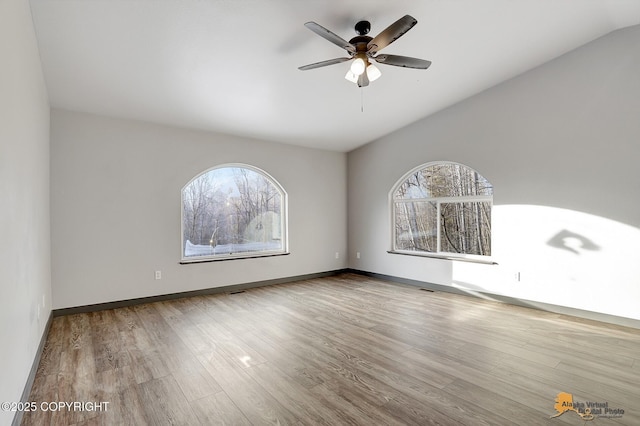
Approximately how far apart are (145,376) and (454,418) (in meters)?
2.22

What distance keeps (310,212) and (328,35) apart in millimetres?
3927

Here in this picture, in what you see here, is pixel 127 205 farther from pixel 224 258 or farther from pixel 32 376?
pixel 32 376

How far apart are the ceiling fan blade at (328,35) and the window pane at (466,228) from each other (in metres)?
3.19

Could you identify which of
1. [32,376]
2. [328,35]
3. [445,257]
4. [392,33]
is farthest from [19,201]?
[445,257]

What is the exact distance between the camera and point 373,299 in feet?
14.8

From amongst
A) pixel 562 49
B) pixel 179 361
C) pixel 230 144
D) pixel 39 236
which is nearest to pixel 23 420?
pixel 179 361

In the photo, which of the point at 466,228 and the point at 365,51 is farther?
the point at 466,228

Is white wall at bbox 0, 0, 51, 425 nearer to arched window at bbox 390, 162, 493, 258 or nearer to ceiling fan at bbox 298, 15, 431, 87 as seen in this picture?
ceiling fan at bbox 298, 15, 431, 87

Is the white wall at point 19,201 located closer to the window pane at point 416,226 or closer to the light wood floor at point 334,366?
the light wood floor at point 334,366

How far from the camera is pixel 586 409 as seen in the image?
1.93 m

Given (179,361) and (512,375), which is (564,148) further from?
(179,361)

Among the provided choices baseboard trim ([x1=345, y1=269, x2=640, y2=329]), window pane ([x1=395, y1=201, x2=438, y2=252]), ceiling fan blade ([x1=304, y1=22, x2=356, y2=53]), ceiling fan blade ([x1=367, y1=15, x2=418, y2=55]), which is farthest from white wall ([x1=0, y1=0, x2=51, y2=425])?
window pane ([x1=395, y1=201, x2=438, y2=252])

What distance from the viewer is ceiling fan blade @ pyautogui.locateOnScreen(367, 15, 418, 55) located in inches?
88.7

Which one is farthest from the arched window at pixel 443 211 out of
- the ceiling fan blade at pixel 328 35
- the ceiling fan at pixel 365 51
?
the ceiling fan blade at pixel 328 35
